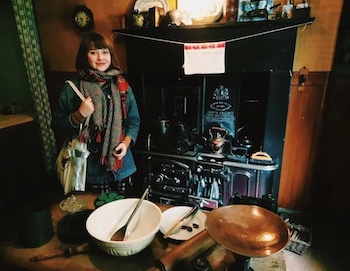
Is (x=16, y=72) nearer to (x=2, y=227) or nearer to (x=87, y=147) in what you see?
(x=87, y=147)

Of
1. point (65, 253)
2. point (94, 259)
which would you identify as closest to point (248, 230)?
point (94, 259)

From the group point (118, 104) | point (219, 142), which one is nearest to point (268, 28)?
point (219, 142)

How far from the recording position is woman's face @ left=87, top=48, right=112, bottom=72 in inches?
63.9

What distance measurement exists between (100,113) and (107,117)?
7 centimetres

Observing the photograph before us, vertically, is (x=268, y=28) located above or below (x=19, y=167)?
above

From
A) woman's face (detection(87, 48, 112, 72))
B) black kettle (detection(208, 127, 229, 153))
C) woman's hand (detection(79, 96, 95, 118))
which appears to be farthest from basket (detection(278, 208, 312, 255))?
woman's face (detection(87, 48, 112, 72))

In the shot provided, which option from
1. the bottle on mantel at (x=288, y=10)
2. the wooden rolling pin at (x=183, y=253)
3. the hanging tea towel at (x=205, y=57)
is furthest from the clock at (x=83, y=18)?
the wooden rolling pin at (x=183, y=253)

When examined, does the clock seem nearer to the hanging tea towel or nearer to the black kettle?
the hanging tea towel

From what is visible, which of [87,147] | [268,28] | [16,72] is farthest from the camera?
[16,72]

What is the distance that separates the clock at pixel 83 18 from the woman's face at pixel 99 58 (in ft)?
4.78

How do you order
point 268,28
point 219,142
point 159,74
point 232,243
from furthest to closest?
point 159,74 < point 219,142 < point 268,28 < point 232,243

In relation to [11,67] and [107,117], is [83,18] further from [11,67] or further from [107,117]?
[107,117]

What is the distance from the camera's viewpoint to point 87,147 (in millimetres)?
1783

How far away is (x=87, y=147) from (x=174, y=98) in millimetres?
1202
